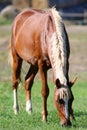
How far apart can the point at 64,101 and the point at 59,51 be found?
3.16 feet

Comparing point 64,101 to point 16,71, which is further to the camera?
point 16,71

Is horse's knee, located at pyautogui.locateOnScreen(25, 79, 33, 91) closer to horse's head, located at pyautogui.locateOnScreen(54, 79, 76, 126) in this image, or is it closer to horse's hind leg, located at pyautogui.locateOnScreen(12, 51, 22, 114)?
horse's hind leg, located at pyautogui.locateOnScreen(12, 51, 22, 114)

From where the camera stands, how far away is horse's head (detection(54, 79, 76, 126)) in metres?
8.84

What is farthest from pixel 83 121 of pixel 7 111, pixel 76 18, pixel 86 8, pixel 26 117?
pixel 86 8

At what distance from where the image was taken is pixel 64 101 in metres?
8.85

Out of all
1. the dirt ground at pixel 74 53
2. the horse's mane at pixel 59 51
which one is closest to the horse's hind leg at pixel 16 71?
the horse's mane at pixel 59 51

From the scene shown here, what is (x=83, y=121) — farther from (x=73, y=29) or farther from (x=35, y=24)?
(x=73, y=29)

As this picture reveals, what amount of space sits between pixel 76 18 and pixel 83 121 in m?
33.2

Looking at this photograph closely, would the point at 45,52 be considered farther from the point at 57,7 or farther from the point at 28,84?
the point at 57,7

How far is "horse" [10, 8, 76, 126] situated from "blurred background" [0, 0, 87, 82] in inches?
31.6

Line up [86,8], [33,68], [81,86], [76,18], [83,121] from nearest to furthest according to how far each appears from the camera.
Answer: [83,121] → [33,68] → [81,86] → [76,18] → [86,8]

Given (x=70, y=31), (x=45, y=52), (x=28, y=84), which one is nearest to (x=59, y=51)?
(x=45, y=52)

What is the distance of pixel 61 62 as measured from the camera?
9.31 m

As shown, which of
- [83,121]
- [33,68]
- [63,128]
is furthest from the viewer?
[33,68]
